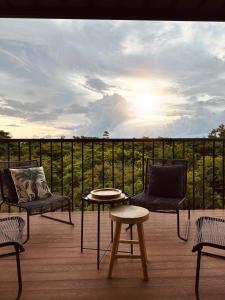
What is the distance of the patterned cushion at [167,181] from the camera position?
3480 mm

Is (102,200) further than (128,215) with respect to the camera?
Yes

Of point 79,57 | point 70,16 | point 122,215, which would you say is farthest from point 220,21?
point 79,57

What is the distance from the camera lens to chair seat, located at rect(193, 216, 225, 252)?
1.95 m

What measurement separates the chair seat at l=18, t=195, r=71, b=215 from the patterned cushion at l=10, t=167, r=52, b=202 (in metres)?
0.09

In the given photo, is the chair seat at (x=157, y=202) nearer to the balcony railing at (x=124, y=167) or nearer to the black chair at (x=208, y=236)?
the black chair at (x=208, y=236)

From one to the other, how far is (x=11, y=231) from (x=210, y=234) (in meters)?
1.48

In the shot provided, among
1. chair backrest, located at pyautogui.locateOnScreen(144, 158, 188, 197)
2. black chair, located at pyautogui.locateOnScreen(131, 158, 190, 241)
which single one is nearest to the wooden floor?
black chair, located at pyautogui.locateOnScreen(131, 158, 190, 241)

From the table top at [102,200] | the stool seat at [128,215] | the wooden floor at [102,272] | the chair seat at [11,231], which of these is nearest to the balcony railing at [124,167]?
the wooden floor at [102,272]

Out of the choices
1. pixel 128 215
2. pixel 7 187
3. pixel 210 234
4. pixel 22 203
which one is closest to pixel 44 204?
pixel 22 203

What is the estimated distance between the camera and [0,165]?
3629mm

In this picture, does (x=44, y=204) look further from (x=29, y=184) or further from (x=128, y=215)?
(x=128, y=215)

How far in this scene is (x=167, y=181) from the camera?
3521 millimetres

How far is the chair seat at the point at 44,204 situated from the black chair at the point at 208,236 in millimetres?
1661

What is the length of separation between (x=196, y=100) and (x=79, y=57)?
10.7 feet
